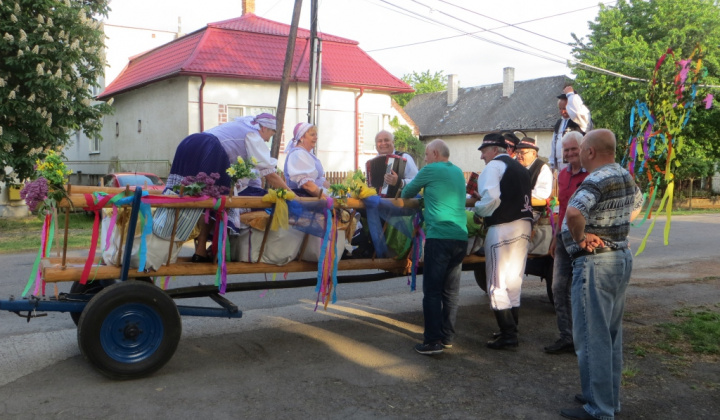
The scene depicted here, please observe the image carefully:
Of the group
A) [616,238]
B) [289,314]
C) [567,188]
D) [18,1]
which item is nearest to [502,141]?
[567,188]

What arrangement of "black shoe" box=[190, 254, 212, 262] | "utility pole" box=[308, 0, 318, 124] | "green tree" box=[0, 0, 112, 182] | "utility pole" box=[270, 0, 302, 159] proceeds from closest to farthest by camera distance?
"black shoe" box=[190, 254, 212, 262]
"green tree" box=[0, 0, 112, 182]
"utility pole" box=[270, 0, 302, 159]
"utility pole" box=[308, 0, 318, 124]

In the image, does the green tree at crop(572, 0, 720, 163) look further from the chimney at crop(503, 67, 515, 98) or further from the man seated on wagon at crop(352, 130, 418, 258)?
the man seated on wagon at crop(352, 130, 418, 258)

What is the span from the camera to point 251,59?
23.5m

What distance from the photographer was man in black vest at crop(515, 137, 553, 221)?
263 inches

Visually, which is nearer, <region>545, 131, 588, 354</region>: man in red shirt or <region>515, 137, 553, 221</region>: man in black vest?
<region>545, 131, 588, 354</region>: man in red shirt

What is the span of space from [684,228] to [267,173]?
1612 cm

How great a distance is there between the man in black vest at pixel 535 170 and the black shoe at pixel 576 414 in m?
2.77

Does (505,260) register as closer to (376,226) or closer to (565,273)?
(565,273)

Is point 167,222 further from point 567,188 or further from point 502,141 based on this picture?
point 567,188

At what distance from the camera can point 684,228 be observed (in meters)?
18.2

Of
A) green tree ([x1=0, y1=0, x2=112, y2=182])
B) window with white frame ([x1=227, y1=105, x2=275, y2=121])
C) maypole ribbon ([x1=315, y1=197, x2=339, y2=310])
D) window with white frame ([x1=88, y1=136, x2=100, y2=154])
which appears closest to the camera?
maypole ribbon ([x1=315, y1=197, x2=339, y2=310])

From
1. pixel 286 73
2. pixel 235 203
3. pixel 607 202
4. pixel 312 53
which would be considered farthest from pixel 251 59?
pixel 607 202

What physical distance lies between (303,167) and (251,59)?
18674 mm

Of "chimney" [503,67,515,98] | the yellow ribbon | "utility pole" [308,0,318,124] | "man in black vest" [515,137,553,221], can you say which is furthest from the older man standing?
"chimney" [503,67,515,98]
